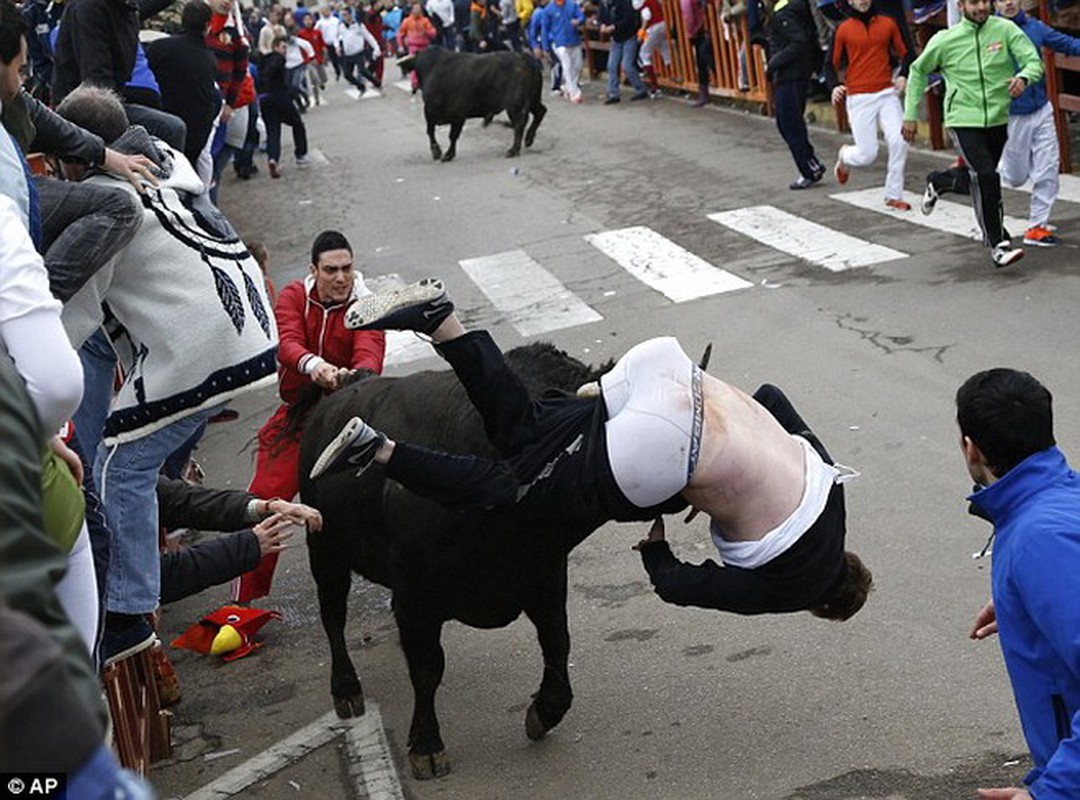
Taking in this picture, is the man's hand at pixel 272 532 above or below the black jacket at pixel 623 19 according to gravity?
above

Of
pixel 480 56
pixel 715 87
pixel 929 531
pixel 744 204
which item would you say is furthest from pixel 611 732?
pixel 715 87

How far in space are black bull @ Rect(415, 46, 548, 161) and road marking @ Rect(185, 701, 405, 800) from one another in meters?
14.6

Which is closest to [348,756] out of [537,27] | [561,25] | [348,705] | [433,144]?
[348,705]

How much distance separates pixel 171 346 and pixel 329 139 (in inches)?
780

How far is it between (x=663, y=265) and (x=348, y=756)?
7505 mm

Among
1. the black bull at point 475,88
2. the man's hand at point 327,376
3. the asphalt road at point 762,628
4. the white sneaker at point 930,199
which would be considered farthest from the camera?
the black bull at point 475,88

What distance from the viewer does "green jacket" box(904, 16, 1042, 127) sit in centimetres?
1120

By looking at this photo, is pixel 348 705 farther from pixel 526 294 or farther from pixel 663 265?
pixel 663 265

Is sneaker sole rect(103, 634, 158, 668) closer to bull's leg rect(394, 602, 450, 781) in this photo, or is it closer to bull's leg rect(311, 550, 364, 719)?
bull's leg rect(394, 602, 450, 781)

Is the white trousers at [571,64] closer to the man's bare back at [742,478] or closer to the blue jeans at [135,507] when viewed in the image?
the blue jeans at [135,507]

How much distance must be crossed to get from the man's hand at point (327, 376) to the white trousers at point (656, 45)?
1838 cm

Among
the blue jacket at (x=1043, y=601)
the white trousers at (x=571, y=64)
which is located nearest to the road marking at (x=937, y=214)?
the blue jacket at (x=1043, y=601)

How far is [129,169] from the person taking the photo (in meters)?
5.70

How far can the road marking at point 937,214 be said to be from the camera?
40.7 ft
